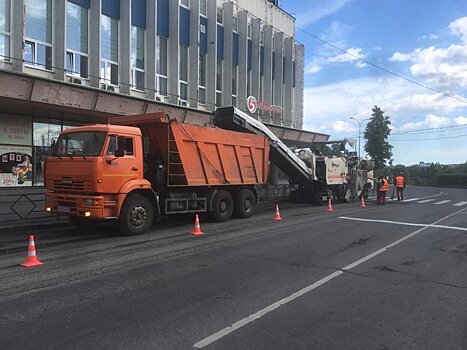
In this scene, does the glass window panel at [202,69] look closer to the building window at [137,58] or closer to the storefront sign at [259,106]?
the storefront sign at [259,106]

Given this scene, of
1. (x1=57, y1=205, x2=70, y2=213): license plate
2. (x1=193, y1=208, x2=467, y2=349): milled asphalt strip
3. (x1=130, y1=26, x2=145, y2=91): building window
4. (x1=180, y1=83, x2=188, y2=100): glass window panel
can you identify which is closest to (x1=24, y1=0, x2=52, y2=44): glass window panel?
(x1=130, y1=26, x2=145, y2=91): building window

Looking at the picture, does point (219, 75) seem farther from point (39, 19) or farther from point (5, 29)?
point (5, 29)

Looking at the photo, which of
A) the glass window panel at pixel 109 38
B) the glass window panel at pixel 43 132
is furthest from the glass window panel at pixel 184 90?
the glass window panel at pixel 43 132

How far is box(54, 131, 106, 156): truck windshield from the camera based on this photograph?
11.1 m

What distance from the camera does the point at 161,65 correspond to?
25625 millimetres

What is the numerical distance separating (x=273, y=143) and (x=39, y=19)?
11241mm

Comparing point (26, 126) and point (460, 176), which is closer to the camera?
point (26, 126)

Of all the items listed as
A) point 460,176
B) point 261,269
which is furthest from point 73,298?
point 460,176

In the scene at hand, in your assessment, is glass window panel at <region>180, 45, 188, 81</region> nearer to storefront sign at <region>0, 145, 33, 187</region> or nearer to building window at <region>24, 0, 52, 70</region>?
building window at <region>24, 0, 52, 70</region>

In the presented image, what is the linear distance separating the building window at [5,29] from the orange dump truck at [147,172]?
785 cm

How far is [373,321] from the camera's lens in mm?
5309

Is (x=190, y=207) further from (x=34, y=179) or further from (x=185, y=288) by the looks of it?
(x=34, y=179)

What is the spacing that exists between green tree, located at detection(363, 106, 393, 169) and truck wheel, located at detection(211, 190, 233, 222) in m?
47.9

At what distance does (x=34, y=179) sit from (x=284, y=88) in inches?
879
